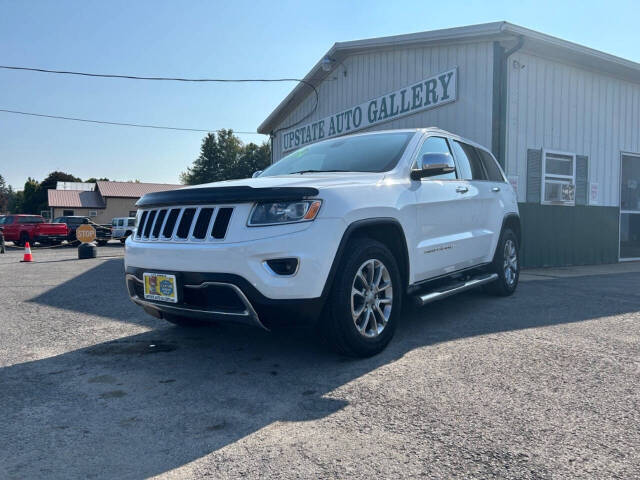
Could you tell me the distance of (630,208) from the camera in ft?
43.3

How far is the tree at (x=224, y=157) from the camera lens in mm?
70688

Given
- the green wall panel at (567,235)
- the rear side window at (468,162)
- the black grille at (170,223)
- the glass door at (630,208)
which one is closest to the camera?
the black grille at (170,223)

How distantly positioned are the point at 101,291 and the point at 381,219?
5.04 m

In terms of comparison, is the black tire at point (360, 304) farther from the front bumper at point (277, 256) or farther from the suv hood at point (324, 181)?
the suv hood at point (324, 181)

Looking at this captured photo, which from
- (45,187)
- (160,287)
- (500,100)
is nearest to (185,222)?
(160,287)

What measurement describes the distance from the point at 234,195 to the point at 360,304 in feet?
3.80

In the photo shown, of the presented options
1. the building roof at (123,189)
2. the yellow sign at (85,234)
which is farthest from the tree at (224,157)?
the yellow sign at (85,234)

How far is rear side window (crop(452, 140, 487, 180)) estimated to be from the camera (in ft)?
17.4

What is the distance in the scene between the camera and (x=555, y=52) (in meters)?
9.69

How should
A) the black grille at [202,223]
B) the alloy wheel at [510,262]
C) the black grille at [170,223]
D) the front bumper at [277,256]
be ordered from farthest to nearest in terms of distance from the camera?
the alloy wheel at [510,262] → the black grille at [170,223] → the black grille at [202,223] → the front bumper at [277,256]

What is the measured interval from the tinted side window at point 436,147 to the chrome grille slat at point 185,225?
198cm

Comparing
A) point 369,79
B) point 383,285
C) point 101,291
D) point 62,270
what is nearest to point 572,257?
point 369,79

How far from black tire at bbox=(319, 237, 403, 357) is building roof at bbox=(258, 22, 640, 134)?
666cm

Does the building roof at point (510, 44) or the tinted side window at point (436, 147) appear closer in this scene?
the tinted side window at point (436, 147)
